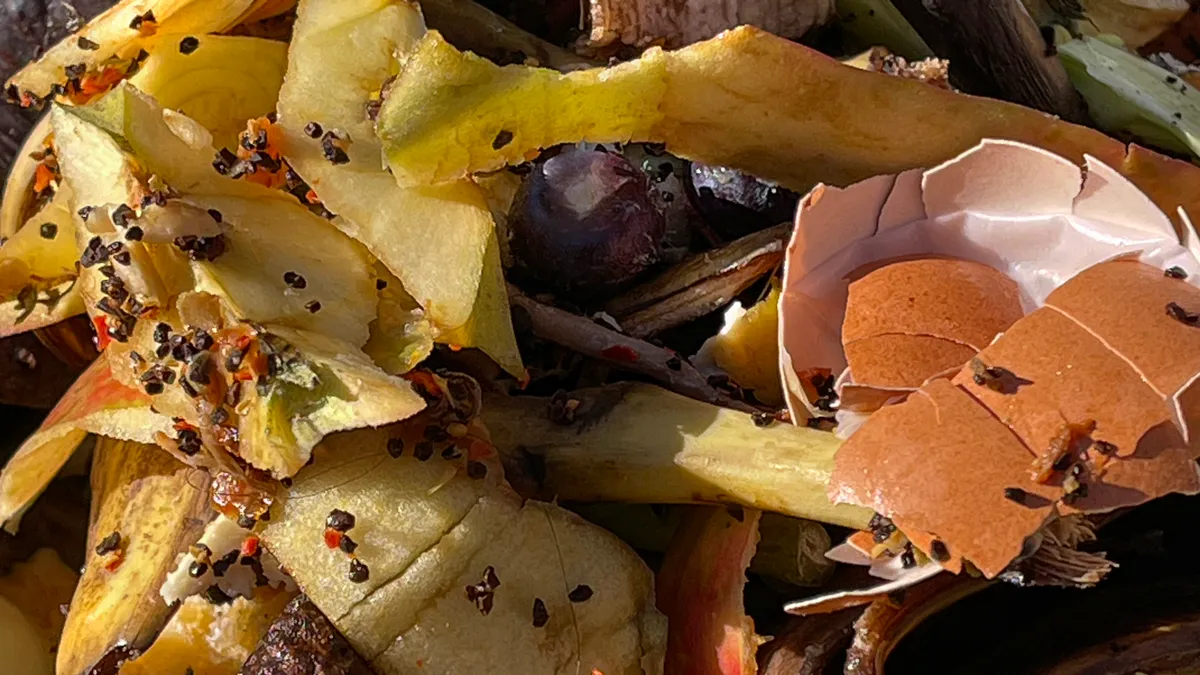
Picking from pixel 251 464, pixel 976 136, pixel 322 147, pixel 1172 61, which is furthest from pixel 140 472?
pixel 1172 61

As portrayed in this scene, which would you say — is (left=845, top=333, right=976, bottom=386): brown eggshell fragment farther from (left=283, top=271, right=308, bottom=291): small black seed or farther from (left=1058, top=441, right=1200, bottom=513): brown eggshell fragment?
(left=283, top=271, right=308, bottom=291): small black seed

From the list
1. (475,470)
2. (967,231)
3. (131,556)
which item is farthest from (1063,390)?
(131,556)

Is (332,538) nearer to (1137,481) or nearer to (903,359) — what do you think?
(903,359)

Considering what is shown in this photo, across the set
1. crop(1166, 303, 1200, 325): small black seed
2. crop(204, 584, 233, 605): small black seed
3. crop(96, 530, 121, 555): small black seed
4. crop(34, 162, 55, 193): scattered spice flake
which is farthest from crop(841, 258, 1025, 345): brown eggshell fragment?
crop(34, 162, 55, 193): scattered spice flake

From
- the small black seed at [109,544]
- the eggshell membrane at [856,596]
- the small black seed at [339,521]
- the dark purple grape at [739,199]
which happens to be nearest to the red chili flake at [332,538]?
the small black seed at [339,521]

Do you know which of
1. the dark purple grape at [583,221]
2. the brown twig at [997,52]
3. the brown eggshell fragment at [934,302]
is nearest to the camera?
the brown eggshell fragment at [934,302]

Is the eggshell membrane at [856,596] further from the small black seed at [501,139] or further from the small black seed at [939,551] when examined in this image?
the small black seed at [501,139]

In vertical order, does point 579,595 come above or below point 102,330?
below
